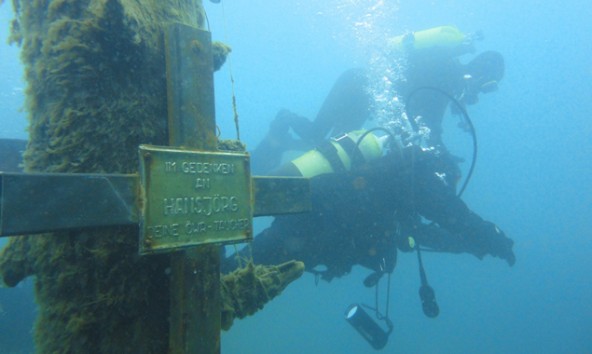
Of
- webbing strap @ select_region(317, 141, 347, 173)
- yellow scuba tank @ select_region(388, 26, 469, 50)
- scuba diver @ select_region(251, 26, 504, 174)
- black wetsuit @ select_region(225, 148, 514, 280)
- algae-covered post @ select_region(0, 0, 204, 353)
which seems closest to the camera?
algae-covered post @ select_region(0, 0, 204, 353)

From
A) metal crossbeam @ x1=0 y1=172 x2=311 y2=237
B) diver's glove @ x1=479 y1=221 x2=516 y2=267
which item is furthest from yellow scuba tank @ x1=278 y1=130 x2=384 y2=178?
metal crossbeam @ x1=0 y1=172 x2=311 y2=237

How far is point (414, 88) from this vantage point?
709cm

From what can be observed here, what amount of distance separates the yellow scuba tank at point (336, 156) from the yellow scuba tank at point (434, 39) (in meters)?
4.02

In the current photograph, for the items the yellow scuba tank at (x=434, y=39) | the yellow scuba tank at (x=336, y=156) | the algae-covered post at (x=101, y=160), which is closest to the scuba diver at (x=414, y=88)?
the yellow scuba tank at (x=434, y=39)

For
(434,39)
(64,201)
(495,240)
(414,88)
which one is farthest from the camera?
(434,39)

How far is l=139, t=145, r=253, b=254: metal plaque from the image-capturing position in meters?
1.36

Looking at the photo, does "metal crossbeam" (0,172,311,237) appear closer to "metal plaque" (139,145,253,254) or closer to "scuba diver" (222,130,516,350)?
"metal plaque" (139,145,253,254)

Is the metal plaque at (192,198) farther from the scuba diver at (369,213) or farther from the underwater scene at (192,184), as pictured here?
the scuba diver at (369,213)

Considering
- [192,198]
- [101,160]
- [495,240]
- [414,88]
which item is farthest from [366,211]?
[414,88]

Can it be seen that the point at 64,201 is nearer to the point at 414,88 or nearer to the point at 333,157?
the point at 333,157

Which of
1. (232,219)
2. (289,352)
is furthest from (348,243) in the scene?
(289,352)

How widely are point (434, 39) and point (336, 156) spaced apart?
15.9ft

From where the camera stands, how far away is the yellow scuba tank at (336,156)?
15.2ft

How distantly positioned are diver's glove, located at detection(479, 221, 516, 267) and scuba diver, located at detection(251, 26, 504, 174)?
2.13 meters
